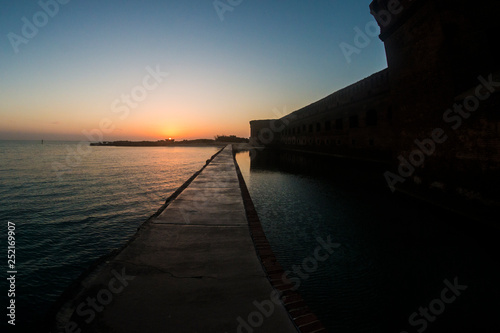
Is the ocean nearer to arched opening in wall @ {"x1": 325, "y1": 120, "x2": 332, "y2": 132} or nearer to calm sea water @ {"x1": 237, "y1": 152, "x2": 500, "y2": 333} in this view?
calm sea water @ {"x1": 237, "y1": 152, "x2": 500, "y2": 333}

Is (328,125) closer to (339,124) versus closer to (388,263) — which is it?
(339,124)

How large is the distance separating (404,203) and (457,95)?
3.12 meters

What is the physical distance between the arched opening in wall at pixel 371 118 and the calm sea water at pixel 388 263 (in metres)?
11.1

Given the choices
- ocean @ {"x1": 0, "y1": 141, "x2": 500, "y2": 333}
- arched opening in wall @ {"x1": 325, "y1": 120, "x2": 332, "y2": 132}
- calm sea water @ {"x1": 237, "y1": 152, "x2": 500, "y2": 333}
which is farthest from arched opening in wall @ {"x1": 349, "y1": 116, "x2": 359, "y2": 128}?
calm sea water @ {"x1": 237, "y1": 152, "x2": 500, "y2": 333}

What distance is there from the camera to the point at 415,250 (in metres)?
4.25

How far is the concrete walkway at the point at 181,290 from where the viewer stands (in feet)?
6.07

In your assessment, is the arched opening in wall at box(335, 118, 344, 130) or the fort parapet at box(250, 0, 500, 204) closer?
the fort parapet at box(250, 0, 500, 204)

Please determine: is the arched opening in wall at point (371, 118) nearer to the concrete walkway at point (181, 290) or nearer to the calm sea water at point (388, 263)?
the calm sea water at point (388, 263)

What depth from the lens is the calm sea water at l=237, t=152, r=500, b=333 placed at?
106 inches

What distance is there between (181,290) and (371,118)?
60.1 feet

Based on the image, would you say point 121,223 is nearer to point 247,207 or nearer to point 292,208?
point 247,207

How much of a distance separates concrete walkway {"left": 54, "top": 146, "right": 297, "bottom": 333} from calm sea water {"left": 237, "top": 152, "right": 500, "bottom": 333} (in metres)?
0.93

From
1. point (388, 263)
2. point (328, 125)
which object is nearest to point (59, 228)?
point (388, 263)

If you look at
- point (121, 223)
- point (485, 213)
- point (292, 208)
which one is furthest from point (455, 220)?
point (121, 223)
